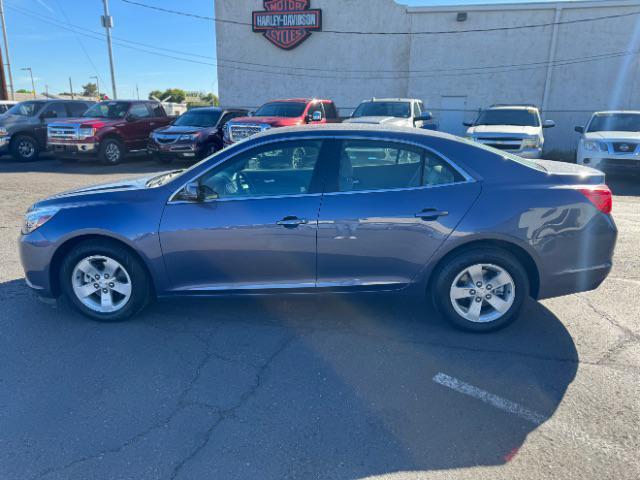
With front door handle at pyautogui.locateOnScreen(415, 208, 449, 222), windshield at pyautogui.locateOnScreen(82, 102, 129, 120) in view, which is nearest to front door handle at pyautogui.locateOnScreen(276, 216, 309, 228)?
front door handle at pyautogui.locateOnScreen(415, 208, 449, 222)

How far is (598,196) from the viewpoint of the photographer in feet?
12.2

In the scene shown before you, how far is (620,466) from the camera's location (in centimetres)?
244

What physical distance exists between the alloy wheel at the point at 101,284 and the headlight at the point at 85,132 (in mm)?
11158

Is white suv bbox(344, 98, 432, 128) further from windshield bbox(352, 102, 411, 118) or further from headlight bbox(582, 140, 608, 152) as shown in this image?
headlight bbox(582, 140, 608, 152)

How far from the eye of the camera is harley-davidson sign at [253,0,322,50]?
2150 centimetres

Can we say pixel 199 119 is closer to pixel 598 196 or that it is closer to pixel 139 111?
pixel 139 111

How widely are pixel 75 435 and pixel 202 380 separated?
815 mm

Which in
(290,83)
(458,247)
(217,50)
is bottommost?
(458,247)

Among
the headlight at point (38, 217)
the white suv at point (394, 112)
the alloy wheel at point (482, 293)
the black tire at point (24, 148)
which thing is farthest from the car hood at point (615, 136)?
the black tire at point (24, 148)

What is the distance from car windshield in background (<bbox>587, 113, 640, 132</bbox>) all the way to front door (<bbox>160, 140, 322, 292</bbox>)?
11182 mm

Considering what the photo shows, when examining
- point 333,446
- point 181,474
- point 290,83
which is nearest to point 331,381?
point 333,446

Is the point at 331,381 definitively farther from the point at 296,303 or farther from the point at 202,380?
the point at 296,303

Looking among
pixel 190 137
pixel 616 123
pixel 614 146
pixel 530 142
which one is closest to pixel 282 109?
pixel 190 137

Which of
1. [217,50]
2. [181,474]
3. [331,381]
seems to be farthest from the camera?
[217,50]
